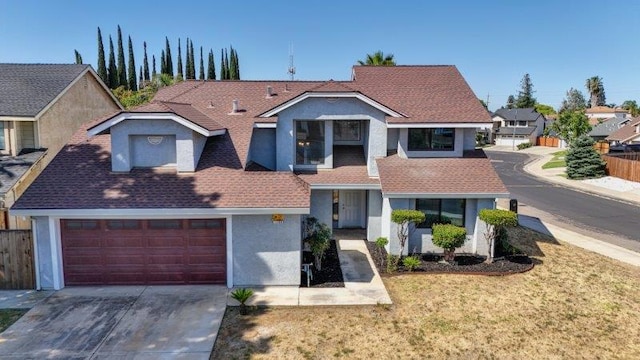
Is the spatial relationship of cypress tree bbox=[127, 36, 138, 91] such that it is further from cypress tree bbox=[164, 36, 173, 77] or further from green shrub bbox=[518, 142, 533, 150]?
green shrub bbox=[518, 142, 533, 150]

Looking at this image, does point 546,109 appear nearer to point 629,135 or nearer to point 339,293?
point 629,135

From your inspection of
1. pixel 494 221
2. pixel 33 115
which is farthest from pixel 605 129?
pixel 33 115

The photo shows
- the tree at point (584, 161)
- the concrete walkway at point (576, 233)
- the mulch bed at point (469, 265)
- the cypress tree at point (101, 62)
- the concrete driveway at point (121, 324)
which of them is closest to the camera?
the concrete driveway at point (121, 324)

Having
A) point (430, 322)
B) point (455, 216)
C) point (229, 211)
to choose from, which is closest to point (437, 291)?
point (430, 322)

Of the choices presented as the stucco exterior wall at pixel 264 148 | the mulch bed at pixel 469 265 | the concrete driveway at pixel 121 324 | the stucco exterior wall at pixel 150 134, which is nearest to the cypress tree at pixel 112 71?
the stucco exterior wall at pixel 264 148

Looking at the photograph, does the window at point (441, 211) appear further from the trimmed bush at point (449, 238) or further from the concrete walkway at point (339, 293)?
the concrete walkway at point (339, 293)

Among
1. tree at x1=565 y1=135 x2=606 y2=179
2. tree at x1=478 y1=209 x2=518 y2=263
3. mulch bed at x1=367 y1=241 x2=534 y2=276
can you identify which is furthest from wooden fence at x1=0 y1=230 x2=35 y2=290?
tree at x1=565 y1=135 x2=606 y2=179

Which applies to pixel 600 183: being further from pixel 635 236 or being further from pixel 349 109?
pixel 349 109
